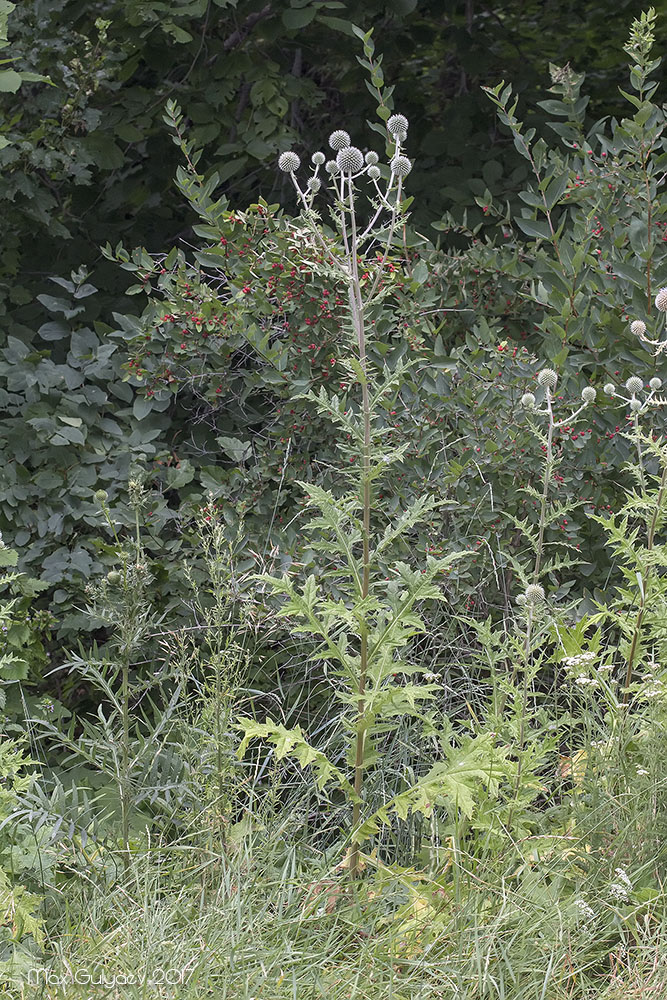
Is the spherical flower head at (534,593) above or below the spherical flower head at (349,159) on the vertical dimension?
below

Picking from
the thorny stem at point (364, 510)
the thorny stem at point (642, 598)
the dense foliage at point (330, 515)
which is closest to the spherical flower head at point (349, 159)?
the dense foliage at point (330, 515)

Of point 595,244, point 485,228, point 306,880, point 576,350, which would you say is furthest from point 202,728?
point 485,228

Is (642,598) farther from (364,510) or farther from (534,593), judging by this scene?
(364,510)

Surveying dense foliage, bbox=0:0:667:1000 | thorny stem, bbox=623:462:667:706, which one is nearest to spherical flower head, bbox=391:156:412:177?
dense foliage, bbox=0:0:667:1000

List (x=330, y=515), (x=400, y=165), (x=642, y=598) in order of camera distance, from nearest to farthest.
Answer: (x=330, y=515) → (x=400, y=165) → (x=642, y=598)

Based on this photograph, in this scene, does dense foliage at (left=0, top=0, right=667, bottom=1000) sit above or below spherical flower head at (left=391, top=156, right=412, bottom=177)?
below

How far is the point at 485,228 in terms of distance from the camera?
5.12 metres

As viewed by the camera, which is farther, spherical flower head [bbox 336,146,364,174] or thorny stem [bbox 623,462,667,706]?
thorny stem [bbox 623,462,667,706]

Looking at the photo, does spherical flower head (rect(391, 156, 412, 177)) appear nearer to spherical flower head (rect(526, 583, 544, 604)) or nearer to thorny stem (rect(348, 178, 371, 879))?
thorny stem (rect(348, 178, 371, 879))

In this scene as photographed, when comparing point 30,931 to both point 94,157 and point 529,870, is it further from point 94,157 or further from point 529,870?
point 94,157

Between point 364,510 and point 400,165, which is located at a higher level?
point 400,165

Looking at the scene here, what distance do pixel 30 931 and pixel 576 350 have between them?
2533mm

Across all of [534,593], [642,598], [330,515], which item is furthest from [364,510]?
[642,598]

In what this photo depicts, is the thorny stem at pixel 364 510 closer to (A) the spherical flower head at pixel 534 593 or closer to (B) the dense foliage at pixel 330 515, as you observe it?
(B) the dense foliage at pixel 330 515
